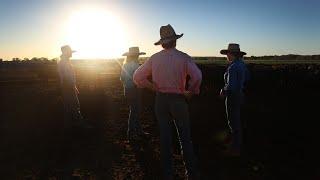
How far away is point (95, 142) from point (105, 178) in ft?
9.57

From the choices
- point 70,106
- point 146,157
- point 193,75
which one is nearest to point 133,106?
point 146,157

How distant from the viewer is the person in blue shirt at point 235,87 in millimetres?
8156

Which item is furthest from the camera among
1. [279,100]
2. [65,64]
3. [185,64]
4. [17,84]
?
[17,84]

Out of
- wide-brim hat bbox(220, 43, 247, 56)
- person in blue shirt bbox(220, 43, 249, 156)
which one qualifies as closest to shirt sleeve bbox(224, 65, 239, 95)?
person in blue shirt bbox(220, 43, 249, 156)

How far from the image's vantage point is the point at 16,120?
44.8 ft

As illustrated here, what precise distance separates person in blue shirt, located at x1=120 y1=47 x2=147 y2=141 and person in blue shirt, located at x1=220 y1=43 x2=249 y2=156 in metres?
2.09

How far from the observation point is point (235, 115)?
27.4 ft

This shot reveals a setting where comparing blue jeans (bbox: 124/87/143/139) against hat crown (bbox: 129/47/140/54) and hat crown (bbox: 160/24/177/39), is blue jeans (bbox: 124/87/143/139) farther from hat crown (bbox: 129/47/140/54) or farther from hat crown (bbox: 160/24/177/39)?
hat crown (bbox: 160/24/177/39)

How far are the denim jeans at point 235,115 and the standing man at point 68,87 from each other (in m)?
4.41

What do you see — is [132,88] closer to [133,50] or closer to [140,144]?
[133,50]

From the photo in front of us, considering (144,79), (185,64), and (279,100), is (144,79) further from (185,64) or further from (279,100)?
(279,100)

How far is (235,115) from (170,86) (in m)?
2.91

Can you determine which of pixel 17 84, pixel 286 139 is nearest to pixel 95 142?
pixel 286 139

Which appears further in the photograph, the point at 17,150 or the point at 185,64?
the point at 17,150
